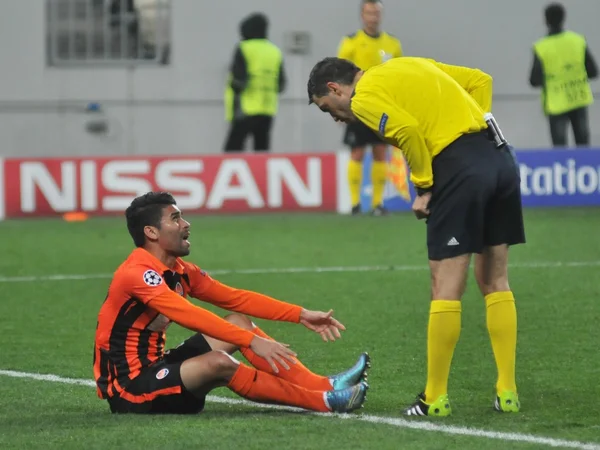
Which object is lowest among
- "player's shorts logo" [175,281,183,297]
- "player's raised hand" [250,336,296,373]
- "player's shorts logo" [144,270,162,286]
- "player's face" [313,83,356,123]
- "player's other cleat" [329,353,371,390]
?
"player's other cleat" [329,353,371,390]

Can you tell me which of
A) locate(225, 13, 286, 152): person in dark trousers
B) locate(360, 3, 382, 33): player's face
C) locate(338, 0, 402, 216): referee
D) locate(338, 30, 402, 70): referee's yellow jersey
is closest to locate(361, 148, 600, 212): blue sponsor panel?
locate(338, 0, 402, 216): referee

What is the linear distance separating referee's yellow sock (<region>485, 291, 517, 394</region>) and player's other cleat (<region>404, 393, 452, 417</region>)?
257 millimetres

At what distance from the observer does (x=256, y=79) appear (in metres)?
18.2

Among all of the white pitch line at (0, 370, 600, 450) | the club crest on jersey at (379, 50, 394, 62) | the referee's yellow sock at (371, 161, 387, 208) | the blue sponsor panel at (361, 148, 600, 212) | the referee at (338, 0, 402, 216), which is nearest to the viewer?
the white pitch line at (0, 370, 600, 450)

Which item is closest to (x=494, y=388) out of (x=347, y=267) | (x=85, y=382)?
(x=85, y=382)

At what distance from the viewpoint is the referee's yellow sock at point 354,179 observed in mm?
16203

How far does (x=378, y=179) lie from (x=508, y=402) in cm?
1006

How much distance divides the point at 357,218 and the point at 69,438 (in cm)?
1076

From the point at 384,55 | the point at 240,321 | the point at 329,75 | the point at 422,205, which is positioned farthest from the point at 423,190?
the point at 384,55

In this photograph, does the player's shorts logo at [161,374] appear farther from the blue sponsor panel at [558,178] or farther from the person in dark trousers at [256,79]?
the person in dark trousers at [256,79]

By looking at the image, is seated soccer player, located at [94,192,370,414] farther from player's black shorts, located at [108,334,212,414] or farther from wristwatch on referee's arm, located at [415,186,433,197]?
wristwatch on referee's arm, located at [415,186,433,197]

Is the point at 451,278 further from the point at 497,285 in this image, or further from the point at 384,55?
the point at 384,55

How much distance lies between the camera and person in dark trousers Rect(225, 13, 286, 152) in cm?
1805

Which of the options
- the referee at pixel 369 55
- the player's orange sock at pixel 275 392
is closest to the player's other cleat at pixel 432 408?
the player's orange sock at pixel 275 392
